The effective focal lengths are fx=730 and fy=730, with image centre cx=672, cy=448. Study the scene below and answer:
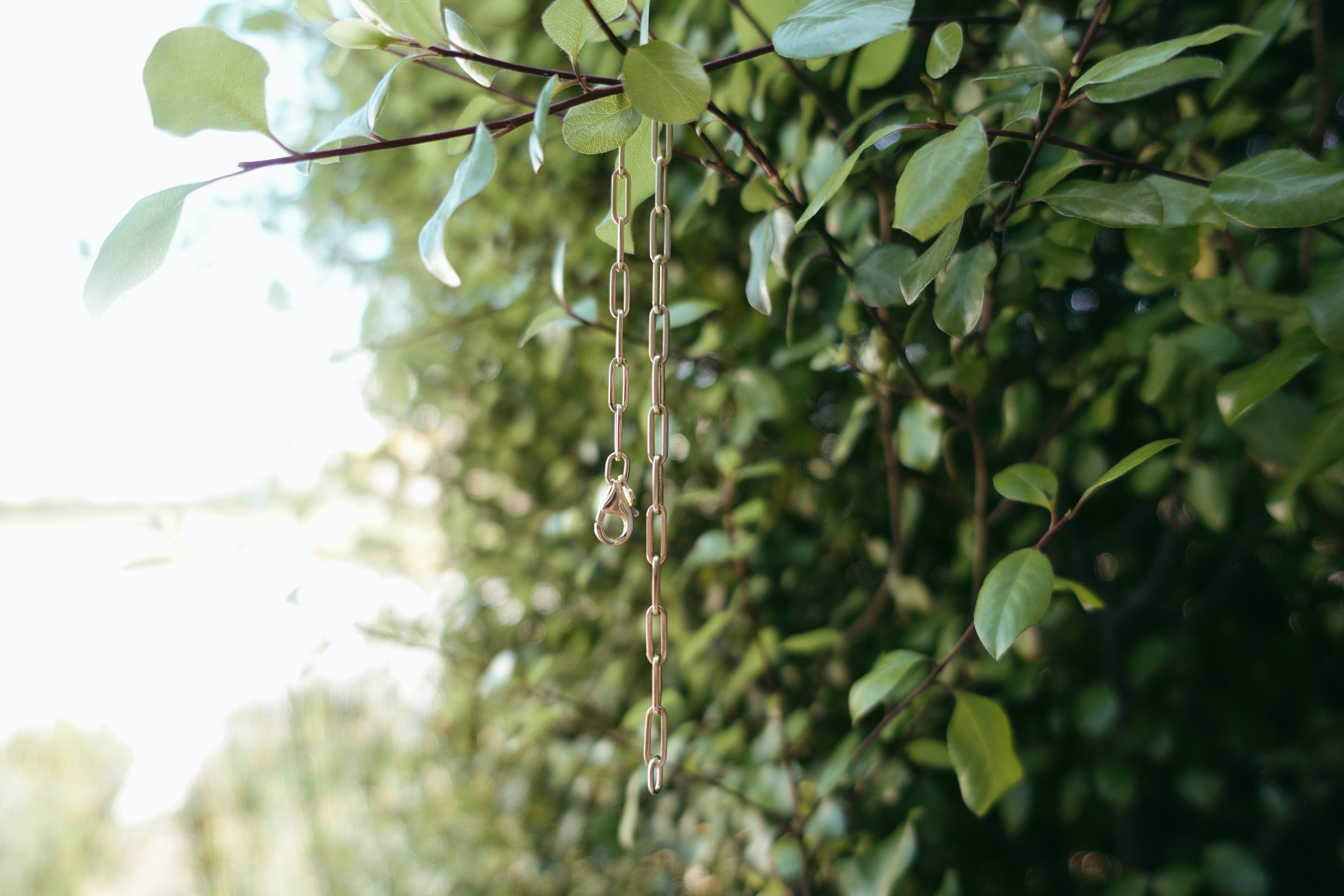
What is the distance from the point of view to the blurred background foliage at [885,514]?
2.04ft

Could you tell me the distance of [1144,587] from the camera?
0.76m

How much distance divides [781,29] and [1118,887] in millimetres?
800

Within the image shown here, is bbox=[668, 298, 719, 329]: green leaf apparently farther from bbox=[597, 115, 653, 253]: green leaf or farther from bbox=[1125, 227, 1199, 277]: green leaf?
bbox=[1125, 227, 1199, 277]: green leaf

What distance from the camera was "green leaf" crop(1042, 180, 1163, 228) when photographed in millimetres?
390

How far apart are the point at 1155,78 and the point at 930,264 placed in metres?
0.15

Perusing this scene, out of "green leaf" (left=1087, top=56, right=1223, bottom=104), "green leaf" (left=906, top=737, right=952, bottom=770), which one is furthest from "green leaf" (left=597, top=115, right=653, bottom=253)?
"green leaf" (left=906, top=737, right=952, bottom=770)

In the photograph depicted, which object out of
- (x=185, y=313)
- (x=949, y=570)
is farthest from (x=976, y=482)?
(x=185, y=313)

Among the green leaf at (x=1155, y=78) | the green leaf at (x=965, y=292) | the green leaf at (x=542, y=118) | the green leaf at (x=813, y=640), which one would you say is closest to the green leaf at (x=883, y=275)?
the green leaf at (x=965, y=292)

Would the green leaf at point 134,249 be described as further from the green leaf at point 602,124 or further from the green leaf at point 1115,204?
the green leaf at point 1115,204

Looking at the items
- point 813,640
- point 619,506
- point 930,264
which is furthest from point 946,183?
point 813,640

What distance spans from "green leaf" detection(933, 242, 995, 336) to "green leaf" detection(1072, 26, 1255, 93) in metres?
0.10

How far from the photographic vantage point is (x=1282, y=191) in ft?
1.24

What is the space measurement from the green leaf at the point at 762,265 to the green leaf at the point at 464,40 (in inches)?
7.7

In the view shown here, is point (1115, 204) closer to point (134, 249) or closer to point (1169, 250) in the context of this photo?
point (1169, 250)
